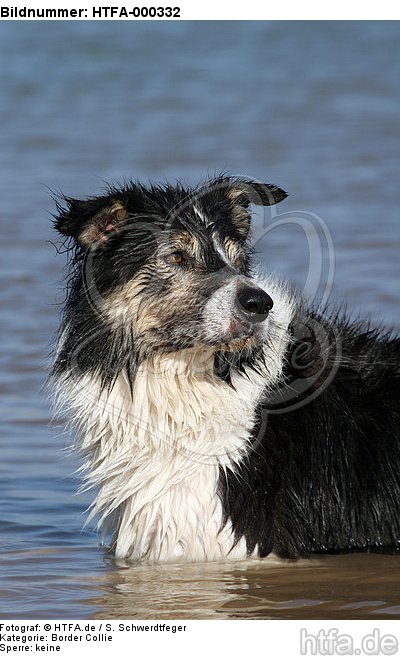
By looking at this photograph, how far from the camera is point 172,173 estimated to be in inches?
529

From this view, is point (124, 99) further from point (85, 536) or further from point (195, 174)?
point (85, 536)

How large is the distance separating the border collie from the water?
9.4 inches

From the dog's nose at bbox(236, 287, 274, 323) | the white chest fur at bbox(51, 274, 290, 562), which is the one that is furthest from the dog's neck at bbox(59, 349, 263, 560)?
the dog's nose at bbox(236, 287, 274, 323)

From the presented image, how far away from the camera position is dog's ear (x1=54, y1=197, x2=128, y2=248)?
594cm

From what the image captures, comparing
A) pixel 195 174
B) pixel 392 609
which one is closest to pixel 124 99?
pixel 195 174

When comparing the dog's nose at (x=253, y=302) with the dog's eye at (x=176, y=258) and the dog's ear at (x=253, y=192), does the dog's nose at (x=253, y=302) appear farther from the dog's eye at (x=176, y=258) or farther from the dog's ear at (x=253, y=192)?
the dog's ear at (x=253, y=192)

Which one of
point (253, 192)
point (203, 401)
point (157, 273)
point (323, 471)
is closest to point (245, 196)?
point (253, 192)

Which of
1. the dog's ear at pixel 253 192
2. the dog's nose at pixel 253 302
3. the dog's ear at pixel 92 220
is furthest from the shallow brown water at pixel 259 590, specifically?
the dog's ear at pixel 253 192

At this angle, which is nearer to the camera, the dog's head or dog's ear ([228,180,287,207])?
the dog's head

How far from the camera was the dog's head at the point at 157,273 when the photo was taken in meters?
5.89

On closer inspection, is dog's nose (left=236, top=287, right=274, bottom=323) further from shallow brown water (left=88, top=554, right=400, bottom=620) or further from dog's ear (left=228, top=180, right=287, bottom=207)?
shallow brown water (left=88, top=554, right=400, bottom=620)

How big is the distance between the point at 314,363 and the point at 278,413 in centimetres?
35

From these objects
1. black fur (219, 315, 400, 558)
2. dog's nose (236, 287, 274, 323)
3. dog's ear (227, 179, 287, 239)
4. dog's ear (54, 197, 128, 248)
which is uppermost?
dog's ear (227, 179, 287, 239)

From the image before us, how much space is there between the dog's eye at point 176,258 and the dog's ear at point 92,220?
296 millimetres
